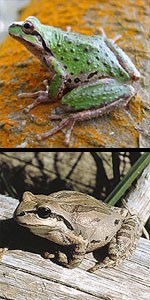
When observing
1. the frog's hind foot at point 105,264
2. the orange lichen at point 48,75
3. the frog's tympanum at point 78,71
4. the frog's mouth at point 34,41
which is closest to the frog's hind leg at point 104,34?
the orange lichen at point 48,75

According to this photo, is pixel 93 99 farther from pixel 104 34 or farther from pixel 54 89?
pixel 104 34

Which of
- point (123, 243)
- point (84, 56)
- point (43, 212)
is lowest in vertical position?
point (123, 243)

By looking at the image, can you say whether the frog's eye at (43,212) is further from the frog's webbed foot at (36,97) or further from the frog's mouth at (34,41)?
the frog's mouth at (34,41)

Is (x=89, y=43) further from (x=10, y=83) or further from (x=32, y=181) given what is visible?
(x=32, y=181)

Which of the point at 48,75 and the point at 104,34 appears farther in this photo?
the point at 104,34

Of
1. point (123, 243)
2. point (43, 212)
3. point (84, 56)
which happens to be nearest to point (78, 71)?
point (84, 56)

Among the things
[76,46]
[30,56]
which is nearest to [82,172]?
[30,56]
